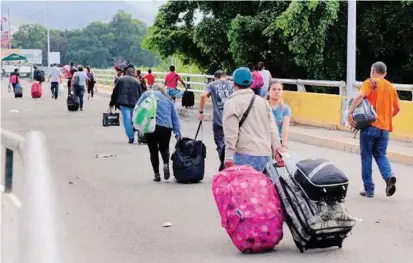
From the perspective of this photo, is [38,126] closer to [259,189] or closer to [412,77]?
[412,77]

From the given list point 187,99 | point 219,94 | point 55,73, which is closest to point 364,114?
point 219,94

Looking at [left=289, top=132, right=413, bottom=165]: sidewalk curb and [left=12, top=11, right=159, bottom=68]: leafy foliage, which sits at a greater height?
[left=12, top=11, right=159, bottom=68]: leafy foliage

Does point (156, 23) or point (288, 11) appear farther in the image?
point (156, 23)

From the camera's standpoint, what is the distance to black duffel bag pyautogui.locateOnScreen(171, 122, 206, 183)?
36.2 feet

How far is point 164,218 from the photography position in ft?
28.5

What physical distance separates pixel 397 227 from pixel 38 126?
50.7 feet

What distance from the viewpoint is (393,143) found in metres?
15.4

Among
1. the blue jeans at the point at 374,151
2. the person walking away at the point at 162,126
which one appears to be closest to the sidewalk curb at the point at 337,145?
the blue jeans at the point at 374,151

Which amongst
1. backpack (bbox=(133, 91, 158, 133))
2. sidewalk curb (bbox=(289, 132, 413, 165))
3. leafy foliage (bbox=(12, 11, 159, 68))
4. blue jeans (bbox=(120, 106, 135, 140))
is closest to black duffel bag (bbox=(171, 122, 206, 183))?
backpack (bbox=(133, 91, 158, 133))

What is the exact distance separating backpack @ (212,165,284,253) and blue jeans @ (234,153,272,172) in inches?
29.7

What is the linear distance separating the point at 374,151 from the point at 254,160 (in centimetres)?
269

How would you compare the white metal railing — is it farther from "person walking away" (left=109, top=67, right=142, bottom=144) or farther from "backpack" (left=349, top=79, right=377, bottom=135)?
"backpack" (left=349, top=79, right=377, bottom=135)

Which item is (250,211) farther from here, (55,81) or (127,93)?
(55,81)

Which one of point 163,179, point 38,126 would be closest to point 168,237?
point 163,179
